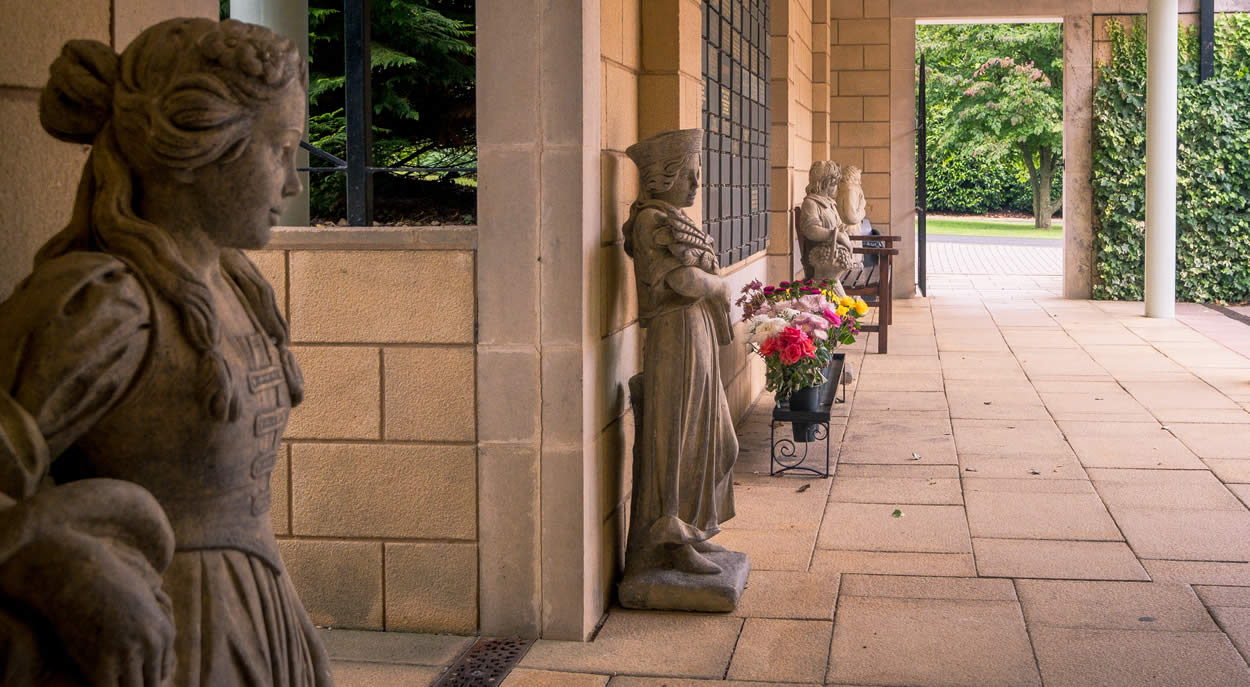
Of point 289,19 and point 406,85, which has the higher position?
point 289,19

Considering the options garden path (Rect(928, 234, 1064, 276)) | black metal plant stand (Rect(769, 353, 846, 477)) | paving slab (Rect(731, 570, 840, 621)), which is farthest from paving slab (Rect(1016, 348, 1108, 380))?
garden path (Rect(928, 234, 1064, 276))

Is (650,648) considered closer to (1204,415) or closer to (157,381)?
(157,381)

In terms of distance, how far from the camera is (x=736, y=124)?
6.96m

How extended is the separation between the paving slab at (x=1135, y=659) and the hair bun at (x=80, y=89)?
2939 millimetres

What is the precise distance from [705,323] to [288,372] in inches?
106

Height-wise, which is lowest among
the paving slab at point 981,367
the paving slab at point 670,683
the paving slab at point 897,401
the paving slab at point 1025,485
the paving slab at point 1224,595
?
the paving slab at point 670,683

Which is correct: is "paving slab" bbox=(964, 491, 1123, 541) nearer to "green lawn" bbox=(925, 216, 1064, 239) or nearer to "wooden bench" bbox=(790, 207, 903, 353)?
"wooden bench" bbox=(790, 207, 903, 353)

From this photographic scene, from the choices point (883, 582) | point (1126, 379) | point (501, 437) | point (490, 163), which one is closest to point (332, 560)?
point (501, 437)

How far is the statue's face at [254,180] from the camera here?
1.44 meters

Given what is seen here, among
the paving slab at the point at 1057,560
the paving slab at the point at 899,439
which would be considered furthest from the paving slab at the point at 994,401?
the paving slab at the point at 1057,560

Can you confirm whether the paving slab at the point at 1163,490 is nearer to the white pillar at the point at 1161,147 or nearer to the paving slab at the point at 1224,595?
the paving slab at the point at 1224,595

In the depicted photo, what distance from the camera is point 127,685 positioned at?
1219 millimetres

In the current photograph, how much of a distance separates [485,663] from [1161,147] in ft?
35.0

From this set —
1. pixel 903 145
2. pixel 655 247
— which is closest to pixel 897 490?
pixel 655 247
